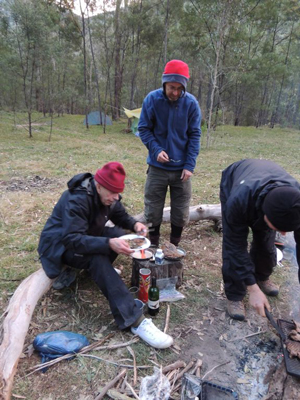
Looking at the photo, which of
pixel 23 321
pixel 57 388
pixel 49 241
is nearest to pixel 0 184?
pixel 49 241

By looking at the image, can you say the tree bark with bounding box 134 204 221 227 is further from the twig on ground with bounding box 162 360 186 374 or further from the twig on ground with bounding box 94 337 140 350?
the twig on ground with bounding box 162 360 186 374

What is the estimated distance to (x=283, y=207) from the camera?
69.1 inches

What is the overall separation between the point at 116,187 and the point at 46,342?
4.44 ft

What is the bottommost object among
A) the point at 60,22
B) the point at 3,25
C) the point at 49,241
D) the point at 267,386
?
the point at 267,386

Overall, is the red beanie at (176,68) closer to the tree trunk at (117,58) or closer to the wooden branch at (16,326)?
the wooden branch at (16,326)

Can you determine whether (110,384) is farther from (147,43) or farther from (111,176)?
(147,43)

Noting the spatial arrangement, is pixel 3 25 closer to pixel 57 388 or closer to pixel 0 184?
pixel 0 184

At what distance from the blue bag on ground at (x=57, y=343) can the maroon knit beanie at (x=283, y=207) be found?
1756mm

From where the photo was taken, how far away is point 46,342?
86.7 inches

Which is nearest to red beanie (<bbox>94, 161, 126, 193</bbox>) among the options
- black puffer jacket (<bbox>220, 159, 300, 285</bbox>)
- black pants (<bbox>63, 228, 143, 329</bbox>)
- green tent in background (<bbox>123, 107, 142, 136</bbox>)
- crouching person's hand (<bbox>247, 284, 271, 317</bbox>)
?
black pants (<bbox>63, 228, 143, 329</bbox>)

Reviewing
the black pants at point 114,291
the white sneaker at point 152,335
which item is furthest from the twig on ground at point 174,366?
the black pants at point 114,291

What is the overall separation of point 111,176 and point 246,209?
3.71 ft

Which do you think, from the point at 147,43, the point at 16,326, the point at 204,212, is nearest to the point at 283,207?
the point at 16,326

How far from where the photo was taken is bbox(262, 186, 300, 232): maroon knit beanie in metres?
1.74
